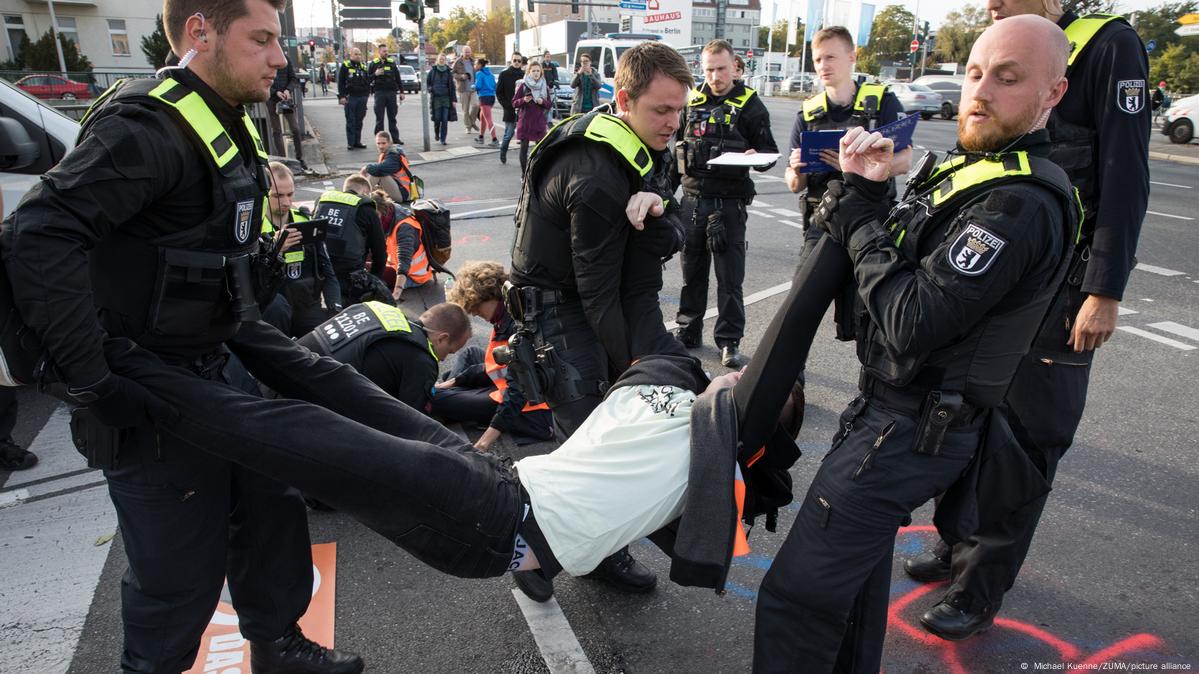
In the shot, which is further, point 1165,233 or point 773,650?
point 1165,233

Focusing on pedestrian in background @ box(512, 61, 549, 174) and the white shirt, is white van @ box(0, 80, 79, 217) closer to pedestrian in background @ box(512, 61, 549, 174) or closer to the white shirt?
the white shirt

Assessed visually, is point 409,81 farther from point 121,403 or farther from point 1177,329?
point 121,403

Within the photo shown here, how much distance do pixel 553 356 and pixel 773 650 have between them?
4.36 ft

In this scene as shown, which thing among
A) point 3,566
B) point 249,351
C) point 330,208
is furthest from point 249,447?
point 330,208

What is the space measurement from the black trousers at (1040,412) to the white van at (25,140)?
5.71 metres

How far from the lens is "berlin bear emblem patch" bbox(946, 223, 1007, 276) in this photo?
1.83m

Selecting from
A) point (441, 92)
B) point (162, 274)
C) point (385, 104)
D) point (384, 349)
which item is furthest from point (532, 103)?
point (162, 274)

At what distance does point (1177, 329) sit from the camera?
6.17 meters

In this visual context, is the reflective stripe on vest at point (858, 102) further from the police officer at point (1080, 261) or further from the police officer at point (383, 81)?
the police officer at point (383, 81)

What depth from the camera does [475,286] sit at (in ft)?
14.0

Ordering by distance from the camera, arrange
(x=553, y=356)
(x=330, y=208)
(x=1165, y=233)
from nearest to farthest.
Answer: (x=553, y=356) < (x=330, y=208) < (x=1165, y=233)

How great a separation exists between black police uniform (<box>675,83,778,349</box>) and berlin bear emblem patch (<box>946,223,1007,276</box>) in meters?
3.69

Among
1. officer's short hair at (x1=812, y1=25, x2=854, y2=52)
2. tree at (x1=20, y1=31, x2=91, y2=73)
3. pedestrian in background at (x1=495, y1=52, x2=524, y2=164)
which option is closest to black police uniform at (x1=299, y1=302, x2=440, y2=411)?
officer's short hair at (x1=812, y1=25, x2=854, y2=52)

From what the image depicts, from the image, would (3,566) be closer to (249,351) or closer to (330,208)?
(249,351)
